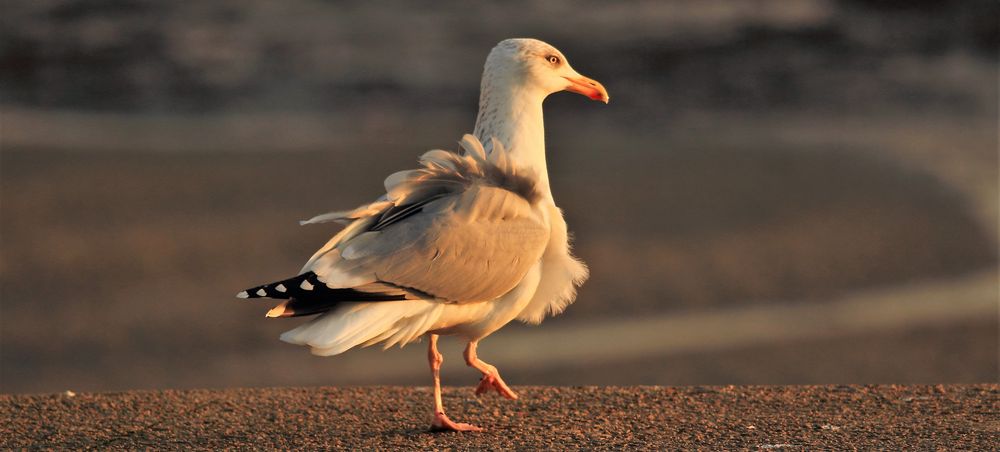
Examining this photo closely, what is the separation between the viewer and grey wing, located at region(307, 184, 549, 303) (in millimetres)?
5434

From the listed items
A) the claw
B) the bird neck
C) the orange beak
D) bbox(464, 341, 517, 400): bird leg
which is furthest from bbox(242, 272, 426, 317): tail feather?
the orange beak

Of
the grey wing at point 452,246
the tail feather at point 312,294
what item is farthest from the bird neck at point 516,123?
the tail feather at point 312,294

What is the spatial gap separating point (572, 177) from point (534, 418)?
9417 mm

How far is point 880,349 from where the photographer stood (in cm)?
1054

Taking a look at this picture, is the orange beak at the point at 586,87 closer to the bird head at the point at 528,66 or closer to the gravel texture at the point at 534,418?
the bird head at the point at 528,66

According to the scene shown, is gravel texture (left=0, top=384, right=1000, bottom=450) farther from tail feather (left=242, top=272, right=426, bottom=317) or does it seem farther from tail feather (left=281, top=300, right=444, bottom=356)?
tail feather (left=242, top=272, right=426, bottom=317)

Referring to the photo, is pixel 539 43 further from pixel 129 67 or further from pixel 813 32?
pixel 813 32

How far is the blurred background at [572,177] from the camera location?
10617 mm

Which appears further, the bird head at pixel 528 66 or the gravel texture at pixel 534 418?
the bird head at pixel 528 66

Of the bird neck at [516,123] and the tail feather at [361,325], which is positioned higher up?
the bird neck at [516,123]

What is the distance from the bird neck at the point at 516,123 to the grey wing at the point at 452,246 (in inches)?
19.6

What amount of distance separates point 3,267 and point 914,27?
16846mm

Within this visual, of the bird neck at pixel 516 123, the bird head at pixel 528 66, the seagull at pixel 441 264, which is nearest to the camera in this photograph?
the seagull at pixel 441 264

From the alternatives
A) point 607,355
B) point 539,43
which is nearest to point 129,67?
point 607,355
